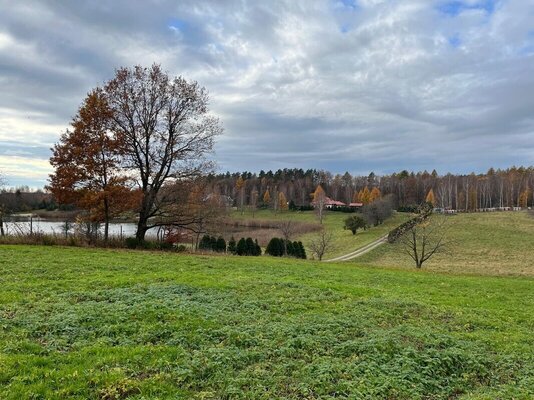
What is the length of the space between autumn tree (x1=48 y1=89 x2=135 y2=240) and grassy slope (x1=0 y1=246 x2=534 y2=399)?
10.6 meters

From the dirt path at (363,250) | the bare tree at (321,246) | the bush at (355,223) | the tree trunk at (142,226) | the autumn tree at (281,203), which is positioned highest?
the autumn tree at (281,203)

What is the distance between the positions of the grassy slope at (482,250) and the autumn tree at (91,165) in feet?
74.9

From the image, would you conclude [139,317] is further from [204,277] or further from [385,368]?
[204,277]

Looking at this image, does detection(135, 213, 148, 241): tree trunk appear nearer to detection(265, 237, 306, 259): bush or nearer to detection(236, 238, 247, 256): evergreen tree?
detection(236, 238, 247, 256): evergreen tree

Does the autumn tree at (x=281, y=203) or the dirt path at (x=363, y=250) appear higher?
the autumn tree at (x=281, y=203)

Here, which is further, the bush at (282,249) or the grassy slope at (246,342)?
the bush at (282,249)

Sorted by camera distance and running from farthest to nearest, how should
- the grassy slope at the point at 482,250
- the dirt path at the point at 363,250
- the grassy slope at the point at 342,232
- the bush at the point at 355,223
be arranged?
the bush at the point at 355,223
the grassy slope at the point at 342,232
the dirt path at the point at 363,250
the grassy slope at the point at 482,250

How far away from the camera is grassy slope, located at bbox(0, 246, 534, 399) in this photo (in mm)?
4844

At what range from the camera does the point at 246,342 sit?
→ 6352mm

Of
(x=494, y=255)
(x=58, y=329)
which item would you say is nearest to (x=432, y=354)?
(x=58, y=329)

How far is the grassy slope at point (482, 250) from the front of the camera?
38.9 metres

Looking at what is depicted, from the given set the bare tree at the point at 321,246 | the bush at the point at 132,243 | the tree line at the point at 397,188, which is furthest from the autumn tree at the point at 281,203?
the bush at the point at 132,243

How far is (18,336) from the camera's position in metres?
6.13

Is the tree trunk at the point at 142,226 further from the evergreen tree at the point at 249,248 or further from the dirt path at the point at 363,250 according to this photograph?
the dirt path at the point at 363,250
